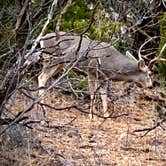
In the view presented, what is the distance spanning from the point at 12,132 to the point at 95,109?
4.02 meters

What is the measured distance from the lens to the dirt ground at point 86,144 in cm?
641

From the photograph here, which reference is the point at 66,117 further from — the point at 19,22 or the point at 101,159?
the point at 19,22

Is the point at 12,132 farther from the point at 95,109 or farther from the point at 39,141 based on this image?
the point at 95,109

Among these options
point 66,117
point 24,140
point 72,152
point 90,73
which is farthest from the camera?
point 90,73

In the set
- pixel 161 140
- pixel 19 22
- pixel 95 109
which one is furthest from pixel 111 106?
pixel 19 22

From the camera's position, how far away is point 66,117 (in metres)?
9.21

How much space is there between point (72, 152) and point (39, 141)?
1.33 feet

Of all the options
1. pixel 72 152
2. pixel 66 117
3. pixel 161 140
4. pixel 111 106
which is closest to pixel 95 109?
pixel 111 106

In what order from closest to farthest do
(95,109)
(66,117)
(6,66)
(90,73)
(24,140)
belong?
(6,66) < (24,140) < (66,117) < (90,73) < (95,109)

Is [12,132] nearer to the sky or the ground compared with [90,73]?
nearer to the ground

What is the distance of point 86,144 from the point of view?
754 cm

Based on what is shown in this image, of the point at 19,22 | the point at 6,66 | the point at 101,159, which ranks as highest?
A: the point at 19,22

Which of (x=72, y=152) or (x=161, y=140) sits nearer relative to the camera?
(x=72, y=152)

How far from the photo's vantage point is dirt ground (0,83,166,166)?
6414 millimetres
